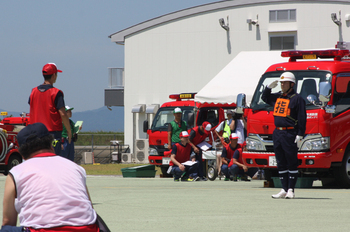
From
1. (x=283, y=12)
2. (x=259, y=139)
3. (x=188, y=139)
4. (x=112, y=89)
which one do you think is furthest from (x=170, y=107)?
→ (x=112, y=89)

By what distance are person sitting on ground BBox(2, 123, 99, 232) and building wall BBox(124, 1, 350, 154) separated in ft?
94.3

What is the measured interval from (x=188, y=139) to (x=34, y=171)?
41.0 feet

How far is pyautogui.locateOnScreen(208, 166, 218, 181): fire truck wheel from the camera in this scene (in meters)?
Answer: 17.2

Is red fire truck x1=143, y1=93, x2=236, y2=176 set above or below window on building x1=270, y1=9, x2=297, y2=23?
below

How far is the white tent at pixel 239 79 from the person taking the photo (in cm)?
1831

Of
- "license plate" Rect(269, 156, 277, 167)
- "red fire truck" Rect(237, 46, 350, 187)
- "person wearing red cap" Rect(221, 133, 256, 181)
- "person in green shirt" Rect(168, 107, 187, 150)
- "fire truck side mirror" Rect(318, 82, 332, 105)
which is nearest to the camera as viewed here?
"fire truck side mirror" Rect(318, 82, 332, 105)

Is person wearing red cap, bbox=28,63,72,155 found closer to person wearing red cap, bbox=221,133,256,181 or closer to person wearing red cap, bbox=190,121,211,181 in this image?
person wearing red cap, bbox=221,133,256,181

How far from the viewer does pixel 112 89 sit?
3744cm

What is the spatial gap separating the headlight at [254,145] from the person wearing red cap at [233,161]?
262cm

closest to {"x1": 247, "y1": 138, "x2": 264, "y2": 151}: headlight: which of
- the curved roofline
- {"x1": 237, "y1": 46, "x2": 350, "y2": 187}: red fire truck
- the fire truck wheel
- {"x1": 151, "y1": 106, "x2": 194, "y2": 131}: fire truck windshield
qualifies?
{"x1": 237, "y1": 46, "x2": 350, "y2": 187}: red fire truck

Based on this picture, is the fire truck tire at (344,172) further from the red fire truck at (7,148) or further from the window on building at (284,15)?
the window on building at (284,15)

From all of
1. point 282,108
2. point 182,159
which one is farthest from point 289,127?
point 182,159

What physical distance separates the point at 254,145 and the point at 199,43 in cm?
2172

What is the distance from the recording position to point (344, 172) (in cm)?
1275
